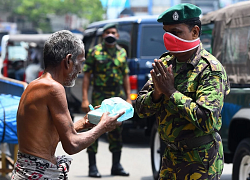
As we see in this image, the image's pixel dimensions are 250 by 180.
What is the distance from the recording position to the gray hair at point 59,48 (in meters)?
2.94

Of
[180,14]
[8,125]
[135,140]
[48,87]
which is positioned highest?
[180,14]

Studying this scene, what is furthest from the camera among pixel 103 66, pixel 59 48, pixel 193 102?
pixel 103 66

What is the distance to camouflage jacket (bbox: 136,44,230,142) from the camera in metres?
2.99

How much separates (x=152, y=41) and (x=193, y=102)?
19.6 ft

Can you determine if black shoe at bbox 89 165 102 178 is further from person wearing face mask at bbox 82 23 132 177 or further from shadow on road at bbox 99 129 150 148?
shadow on road at bbox 99 129 150 148

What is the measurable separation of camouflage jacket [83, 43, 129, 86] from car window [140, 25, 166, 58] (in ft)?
6.10

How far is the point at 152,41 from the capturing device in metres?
8.94

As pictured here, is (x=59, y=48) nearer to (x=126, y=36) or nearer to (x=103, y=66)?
(x=103, y=66)

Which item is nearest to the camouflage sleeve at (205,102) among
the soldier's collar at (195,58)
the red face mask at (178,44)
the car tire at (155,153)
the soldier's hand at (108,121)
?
the soldier's collar at (195,58)

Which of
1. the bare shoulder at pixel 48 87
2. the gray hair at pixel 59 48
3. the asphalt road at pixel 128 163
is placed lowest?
the asphalt road at pixel 128 163

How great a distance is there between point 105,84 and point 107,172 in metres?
1.33

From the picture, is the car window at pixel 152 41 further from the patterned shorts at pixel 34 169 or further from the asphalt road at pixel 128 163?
the patterned shorts at pixel 34 169

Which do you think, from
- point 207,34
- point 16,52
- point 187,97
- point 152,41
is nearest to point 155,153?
point 207,34

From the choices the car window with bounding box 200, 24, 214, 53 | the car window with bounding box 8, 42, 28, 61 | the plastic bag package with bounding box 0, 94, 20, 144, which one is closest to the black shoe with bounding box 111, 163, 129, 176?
the plastic bag package with bounding box 0, 94, 20, 144
